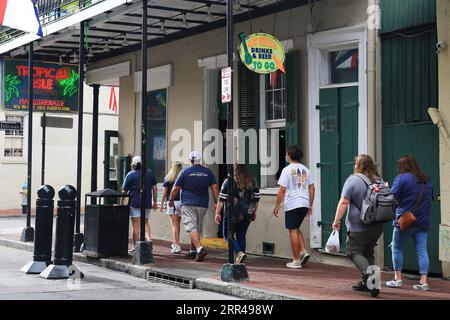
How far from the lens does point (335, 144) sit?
420 inches

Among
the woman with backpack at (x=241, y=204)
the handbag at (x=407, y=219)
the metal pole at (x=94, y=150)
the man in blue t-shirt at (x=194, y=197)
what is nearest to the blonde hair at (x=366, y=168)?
the handbag at (x=407, y=219)

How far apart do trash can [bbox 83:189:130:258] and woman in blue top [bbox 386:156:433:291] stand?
16.1 ft

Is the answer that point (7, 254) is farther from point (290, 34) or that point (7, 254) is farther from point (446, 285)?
point (446, 285)

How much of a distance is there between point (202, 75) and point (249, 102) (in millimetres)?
1728

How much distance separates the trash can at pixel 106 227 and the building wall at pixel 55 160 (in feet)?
50.9

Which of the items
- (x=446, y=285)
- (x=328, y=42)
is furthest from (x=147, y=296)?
(x=328, y=42)

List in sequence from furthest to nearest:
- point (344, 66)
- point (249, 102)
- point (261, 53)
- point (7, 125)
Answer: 1. point (7, 125)
2. point (249, 102)
3. point (344, 66)
4. point (261, 53)

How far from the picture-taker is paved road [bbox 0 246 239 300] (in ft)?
26.8

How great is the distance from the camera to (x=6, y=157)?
26.5m

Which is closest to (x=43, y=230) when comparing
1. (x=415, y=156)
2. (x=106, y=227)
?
(x=106, y=227)

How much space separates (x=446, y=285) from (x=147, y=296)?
3943 mm

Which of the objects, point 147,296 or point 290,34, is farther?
point 290,34

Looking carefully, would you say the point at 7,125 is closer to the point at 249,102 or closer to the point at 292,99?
the point at 249,102

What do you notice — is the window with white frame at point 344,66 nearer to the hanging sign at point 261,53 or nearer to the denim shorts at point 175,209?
the hanging sign at point 261,53
